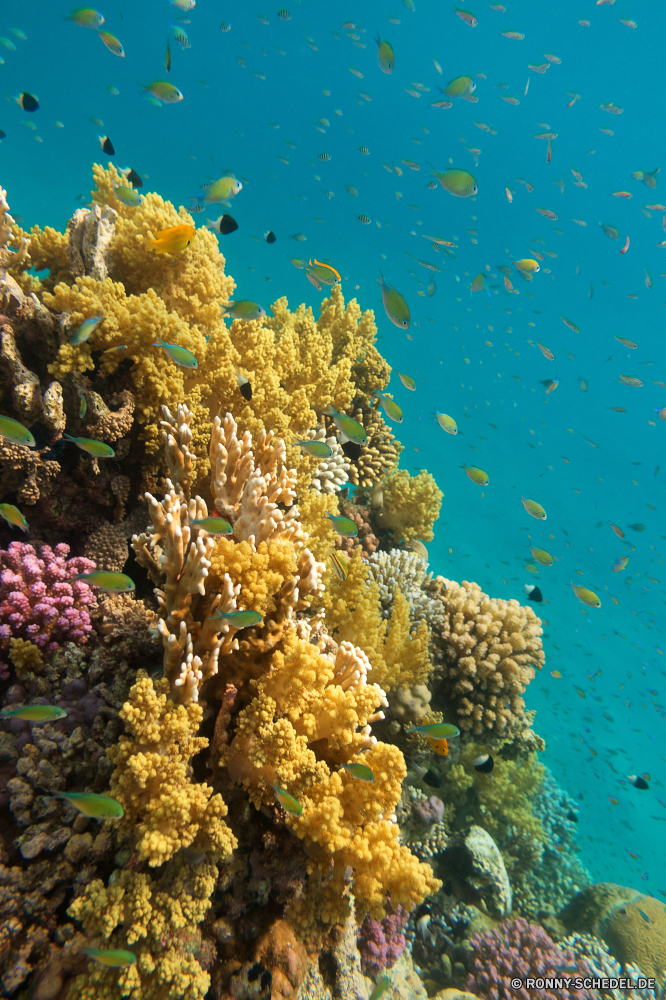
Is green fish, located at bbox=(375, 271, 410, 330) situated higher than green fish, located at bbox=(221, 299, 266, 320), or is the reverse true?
green fish, located at bbox=(375, 271, 410, 330)

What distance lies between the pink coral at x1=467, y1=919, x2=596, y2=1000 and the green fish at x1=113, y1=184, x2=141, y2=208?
31.0 feet

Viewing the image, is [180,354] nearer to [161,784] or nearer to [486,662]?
[161,784]

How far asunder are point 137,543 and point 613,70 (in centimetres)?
8217

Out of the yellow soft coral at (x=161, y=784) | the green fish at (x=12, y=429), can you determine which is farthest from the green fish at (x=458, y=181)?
the yellow soft coral at (x=161, y=784)

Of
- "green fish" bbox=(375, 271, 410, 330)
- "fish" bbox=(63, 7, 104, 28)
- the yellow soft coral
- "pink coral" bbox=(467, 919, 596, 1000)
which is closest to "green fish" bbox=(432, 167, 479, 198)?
"green fish" bbox=(375, 271, 410, 330)

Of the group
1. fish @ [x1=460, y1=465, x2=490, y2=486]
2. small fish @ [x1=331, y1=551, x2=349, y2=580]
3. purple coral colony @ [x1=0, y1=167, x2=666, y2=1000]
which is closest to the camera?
purple coral colony @ [x1=0, y1=167, x2=666, y2=1000]

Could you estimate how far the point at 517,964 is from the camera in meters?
5.20

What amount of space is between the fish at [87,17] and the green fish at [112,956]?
9069 millimetres

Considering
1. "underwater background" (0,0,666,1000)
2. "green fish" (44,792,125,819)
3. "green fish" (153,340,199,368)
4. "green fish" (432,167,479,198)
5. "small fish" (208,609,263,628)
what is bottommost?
"green fish" (44,792,125,819)

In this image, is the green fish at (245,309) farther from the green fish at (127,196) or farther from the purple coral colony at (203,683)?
the green fish at (127,196)

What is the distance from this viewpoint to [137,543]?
285 centimetres

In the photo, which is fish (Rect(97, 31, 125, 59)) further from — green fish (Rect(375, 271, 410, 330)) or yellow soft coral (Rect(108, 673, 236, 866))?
yellow soft coral (Rect(108, 673, 236, 866))

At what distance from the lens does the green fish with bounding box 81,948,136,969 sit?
1.73 meters

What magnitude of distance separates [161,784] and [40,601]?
1.52 m
